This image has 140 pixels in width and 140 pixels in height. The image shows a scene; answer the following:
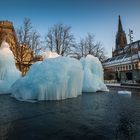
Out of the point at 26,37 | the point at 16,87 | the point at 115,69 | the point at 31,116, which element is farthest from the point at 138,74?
the point at 31,116

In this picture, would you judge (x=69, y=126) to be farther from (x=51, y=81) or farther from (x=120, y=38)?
(x=120, y=38)

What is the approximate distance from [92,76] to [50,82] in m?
11.8

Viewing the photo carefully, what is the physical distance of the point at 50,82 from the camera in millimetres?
17984

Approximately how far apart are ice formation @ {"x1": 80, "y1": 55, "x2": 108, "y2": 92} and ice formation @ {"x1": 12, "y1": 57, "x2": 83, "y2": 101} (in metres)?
7.57

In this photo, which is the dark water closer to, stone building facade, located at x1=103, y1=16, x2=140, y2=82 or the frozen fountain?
the frozen fountain

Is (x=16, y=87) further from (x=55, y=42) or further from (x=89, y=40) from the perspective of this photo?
(x=89, y=40)

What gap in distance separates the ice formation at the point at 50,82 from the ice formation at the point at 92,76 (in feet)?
24.8

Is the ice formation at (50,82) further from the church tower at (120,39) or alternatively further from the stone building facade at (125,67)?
the church tower at (120,39)

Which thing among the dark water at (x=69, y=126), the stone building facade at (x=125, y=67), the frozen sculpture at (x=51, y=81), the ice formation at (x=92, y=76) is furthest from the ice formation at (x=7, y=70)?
the stone building facade at (x=125, y=67)

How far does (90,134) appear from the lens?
7.77m

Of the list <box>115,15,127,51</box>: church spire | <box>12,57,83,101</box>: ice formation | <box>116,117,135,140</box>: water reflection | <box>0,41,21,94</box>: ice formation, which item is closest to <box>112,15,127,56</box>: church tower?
<box>115,15,127,51</box>: church spire

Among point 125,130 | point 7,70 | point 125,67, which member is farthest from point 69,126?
point 125,67

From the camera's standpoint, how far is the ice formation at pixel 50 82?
1808 centimetres

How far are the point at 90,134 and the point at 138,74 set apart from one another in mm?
64874
